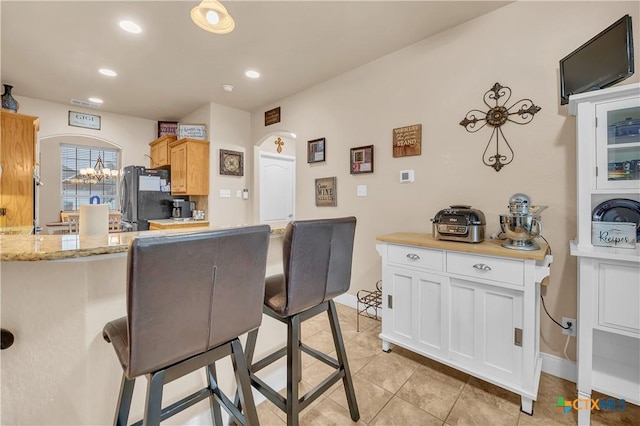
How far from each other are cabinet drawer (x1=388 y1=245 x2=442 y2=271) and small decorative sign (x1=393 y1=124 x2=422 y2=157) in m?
1.02

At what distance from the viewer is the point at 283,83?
11.2 feet

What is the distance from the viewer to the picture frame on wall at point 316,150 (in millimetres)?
3350

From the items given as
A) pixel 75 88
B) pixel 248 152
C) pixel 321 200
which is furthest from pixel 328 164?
pixel 75 88

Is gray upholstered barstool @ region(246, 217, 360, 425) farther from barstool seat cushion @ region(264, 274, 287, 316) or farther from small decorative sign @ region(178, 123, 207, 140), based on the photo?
small decorative sign @ region(178, 123, 207, 140)

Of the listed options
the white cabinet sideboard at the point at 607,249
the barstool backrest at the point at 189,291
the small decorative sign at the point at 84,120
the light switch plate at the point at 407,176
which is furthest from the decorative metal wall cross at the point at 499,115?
the small decorative sign at the point at 84,120

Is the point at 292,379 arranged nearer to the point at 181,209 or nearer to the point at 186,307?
the point at 186,307

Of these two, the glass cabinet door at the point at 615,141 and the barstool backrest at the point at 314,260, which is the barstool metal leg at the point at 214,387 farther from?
the glass cabinet door at the point at 615,141

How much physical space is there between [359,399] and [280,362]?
53 centimetres

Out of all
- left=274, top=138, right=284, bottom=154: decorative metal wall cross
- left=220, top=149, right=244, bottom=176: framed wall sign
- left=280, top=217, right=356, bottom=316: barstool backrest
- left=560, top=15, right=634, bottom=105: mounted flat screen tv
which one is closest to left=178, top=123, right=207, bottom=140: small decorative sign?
left=220, top=149, right=244, bottom=176: framed wall sign

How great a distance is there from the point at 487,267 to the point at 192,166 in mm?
3926

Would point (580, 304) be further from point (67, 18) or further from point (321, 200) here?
point (67, 18)

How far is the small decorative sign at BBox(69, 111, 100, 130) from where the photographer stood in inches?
164

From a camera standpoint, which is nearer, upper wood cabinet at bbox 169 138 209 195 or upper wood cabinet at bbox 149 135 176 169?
upper wood cabinet at bbox 169 138 209 195

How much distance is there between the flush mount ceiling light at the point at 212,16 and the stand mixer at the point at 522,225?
199 cm
